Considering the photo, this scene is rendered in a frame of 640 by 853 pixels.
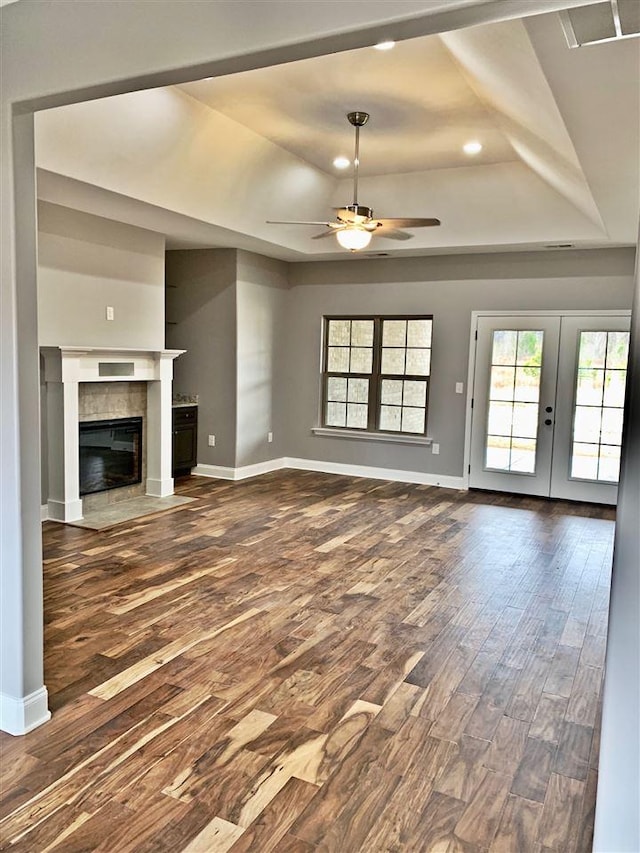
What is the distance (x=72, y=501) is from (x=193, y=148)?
3.14 metres

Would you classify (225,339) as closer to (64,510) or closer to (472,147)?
(64,510)

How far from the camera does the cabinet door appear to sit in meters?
7.26

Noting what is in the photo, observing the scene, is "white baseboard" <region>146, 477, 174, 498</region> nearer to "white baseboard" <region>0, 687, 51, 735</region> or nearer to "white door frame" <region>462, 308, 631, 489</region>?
"white door frame" <region>462, 308, 631, 489</region>

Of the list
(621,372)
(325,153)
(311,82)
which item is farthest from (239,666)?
(621,372)

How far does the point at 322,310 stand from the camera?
8.02 metres

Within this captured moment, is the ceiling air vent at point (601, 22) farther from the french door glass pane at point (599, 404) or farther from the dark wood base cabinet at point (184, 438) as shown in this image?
the dark wood base cabinet at point (184, 438)

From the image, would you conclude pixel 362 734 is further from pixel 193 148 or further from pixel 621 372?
pixel 621 372

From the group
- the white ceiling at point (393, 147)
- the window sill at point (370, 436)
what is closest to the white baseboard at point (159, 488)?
the window sill at point (370, 436)

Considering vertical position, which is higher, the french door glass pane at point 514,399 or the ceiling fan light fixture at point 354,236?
the ceiling fan light fixture at point 354,236

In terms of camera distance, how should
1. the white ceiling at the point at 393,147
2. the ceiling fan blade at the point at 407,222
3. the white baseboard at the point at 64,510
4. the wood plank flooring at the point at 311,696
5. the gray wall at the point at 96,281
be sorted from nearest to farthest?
the wood plank flooring at the point at 311,696 → the white ceiling at the point at 393,147 → the ceiling fan blade at the point at 407,222 → the gray wall at the point at 96,281 → the white baseboard at the point at 64,510

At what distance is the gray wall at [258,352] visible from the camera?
7434mm

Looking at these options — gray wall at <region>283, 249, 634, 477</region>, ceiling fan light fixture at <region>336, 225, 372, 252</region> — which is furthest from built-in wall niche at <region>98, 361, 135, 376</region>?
gray wall at <region>283, 249, 634, 477</region>

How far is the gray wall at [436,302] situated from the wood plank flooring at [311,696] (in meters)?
2.46

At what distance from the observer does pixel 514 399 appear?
23.1 feet
